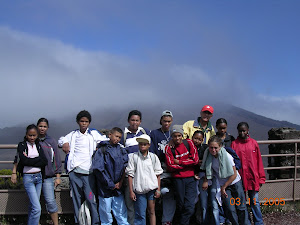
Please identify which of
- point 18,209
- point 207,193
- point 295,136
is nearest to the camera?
point 207,193

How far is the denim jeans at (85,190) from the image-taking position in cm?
371

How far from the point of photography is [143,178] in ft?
11.8

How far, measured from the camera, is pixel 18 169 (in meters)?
3.60

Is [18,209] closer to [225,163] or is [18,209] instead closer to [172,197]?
[172,197]

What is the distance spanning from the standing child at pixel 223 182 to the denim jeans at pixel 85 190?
1611 millimetres

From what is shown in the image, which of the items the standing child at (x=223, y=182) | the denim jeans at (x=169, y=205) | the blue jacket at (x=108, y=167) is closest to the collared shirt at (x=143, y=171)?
the blue jacket at (x=108, y=167)

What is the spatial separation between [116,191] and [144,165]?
0.57 m

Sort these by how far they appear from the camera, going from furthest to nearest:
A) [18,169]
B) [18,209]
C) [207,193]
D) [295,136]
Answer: [295,136], [18,209], [207,193], [18,169]

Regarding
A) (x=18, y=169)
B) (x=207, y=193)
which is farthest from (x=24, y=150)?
(x=207, y=193)

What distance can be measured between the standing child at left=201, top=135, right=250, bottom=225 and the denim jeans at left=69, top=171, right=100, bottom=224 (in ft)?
5.29

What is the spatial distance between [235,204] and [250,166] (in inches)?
24.4

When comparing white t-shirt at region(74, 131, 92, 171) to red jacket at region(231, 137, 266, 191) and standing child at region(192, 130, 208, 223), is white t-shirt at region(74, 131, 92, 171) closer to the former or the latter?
standing child at region(192, 130, 208, 223)

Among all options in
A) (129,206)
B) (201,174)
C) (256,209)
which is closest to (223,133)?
(201,174)

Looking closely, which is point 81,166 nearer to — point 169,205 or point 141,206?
point 141,206
